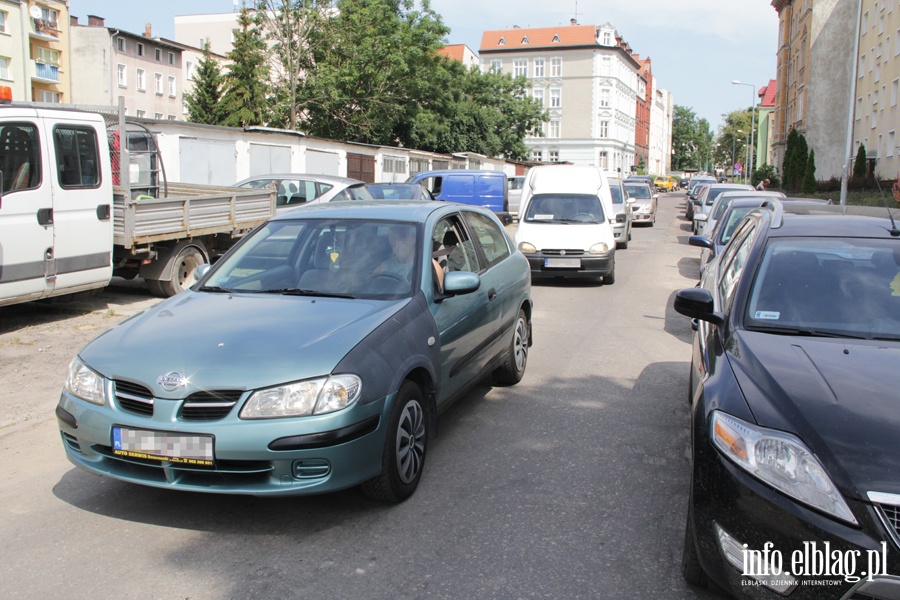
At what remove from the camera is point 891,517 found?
2631mm

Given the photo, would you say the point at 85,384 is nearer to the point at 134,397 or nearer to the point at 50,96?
the point at 134,397

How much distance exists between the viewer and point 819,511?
2.73 metres

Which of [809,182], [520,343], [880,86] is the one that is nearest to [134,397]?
[520,343]

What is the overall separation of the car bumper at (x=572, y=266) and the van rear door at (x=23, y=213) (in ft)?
25.0

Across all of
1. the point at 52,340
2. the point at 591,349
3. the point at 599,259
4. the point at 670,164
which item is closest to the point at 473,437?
the point at 591,349

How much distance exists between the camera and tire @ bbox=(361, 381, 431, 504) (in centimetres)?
417

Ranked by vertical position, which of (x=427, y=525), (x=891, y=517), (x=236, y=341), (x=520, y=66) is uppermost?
(x=520, y=66)

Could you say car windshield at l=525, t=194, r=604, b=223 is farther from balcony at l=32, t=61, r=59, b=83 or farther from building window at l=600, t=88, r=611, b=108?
building window at l=600, t=88, r=611, b=108

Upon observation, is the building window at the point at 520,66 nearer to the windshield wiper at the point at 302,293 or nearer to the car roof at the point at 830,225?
the car roof at the point at 830,225

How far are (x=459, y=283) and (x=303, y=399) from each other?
1572mm

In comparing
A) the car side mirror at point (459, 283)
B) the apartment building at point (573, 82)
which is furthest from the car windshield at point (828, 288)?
the apartment building at point (573, 82)

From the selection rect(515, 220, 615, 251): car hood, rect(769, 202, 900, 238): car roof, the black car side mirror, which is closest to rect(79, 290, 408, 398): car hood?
the black car side mirror

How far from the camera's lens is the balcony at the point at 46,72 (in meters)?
53.3

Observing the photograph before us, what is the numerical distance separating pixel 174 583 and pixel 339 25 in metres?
37.7
